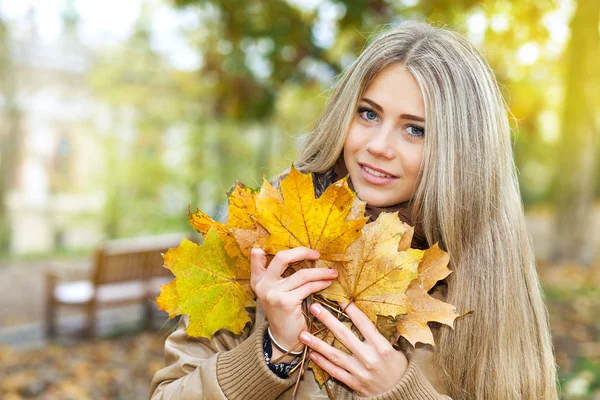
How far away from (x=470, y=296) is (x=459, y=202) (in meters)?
0.27

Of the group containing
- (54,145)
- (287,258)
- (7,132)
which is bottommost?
(54,145)

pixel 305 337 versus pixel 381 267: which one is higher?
pixel 381 267

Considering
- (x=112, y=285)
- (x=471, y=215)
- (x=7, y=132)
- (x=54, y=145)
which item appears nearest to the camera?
(x=471, y=215)

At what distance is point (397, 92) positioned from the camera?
167cm

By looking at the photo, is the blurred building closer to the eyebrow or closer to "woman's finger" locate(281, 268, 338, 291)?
the eyebrow

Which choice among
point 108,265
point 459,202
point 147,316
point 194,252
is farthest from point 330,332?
point 147,316

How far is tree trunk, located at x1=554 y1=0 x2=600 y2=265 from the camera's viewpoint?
843cm

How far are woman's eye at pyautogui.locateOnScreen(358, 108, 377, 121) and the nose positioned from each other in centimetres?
9

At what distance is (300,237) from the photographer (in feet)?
4.60

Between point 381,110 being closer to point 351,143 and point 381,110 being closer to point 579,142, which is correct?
point 351,143

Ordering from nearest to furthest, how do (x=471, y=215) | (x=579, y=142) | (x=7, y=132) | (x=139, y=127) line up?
1. (x=471, y=215)
2. (x=579, y=142)
3. (x=139, y=127)
4. (x=7, y=132)

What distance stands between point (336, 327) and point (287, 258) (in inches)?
8.8

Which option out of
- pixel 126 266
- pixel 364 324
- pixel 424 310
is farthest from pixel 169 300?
pixel 126 266

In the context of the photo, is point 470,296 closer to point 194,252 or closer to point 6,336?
point 194,252
